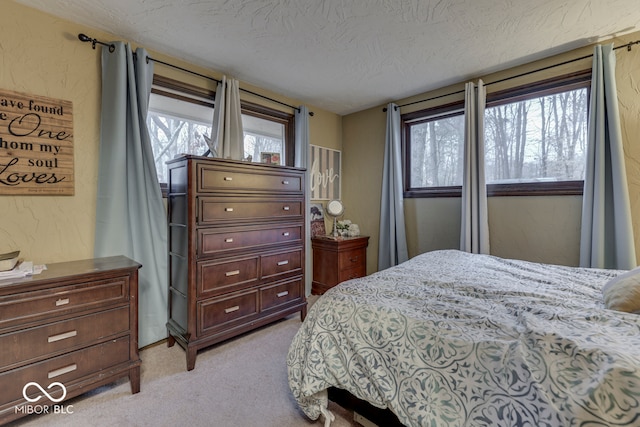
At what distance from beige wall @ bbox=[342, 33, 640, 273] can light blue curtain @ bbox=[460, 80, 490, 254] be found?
0.57 ft

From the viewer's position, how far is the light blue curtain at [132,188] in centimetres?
210

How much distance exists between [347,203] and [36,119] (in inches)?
128

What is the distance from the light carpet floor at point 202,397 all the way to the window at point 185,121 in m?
1.57

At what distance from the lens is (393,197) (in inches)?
135

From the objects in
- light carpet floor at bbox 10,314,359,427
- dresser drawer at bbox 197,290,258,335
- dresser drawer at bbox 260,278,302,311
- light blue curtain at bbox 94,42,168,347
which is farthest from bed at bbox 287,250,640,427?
light blue curtain at bbox 94,42,168,347

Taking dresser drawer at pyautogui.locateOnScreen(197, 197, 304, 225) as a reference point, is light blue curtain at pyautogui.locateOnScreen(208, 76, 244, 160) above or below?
above

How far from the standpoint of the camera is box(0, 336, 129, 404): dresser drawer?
1.40m

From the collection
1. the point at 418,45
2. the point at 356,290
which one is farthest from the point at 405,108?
the point at 356,290

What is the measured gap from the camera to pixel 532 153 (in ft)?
8.80

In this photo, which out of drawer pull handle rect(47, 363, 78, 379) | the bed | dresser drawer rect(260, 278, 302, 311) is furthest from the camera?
dresser drawer rect(260, 278, 302, 311)

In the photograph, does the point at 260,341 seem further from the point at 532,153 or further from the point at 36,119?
the point at 532,153

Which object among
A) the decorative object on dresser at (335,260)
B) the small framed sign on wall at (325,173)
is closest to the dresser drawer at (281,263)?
the decorative object on dresser at (335,260)

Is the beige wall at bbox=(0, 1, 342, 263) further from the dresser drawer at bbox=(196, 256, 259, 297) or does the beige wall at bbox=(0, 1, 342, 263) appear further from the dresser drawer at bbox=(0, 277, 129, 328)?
the dresser drawer at bbox=(196, 256, 259, 297)

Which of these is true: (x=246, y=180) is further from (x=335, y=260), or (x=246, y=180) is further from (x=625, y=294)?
(x=625, y=294)
